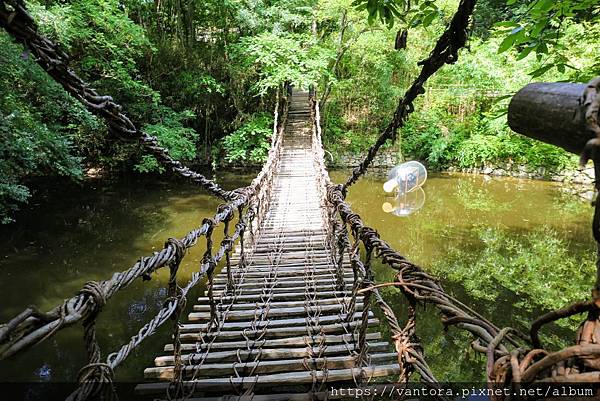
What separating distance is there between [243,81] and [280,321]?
908 cm

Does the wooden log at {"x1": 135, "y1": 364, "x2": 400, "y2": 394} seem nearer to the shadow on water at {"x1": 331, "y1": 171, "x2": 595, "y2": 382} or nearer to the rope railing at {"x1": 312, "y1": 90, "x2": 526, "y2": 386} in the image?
the rope railing at {"x1": 312, "y1": 90, "x2": 526, "y2": 386}

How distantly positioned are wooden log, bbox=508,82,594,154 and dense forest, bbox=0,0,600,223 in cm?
572

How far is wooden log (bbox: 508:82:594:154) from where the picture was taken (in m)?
0.47

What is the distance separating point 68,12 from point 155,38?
12.7 ft

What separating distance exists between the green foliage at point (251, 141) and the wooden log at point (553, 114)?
9240mm

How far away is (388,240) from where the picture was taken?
20.4ft

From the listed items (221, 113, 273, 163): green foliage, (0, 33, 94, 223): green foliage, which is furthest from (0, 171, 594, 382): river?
(0, 33, 94, 223): green foliage

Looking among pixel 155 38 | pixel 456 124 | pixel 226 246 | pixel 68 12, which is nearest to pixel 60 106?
pixel 68 12

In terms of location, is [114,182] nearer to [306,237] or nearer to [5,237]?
[5,237]

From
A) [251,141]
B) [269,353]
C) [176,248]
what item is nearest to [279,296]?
[269,353]

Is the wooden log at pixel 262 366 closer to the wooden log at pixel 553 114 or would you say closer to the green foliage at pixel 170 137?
the wooden log at pixel 553 114

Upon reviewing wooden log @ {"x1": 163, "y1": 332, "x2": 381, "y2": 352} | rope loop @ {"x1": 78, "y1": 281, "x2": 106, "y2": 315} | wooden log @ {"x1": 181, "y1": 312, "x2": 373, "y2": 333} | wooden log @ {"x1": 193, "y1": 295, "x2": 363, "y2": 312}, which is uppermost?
rope loop @ {"x1": 78, "y1": 281, "x2": 106, "y2": 315}

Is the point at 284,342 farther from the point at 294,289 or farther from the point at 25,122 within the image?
the point at 25,122

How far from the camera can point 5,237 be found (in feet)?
19.2
